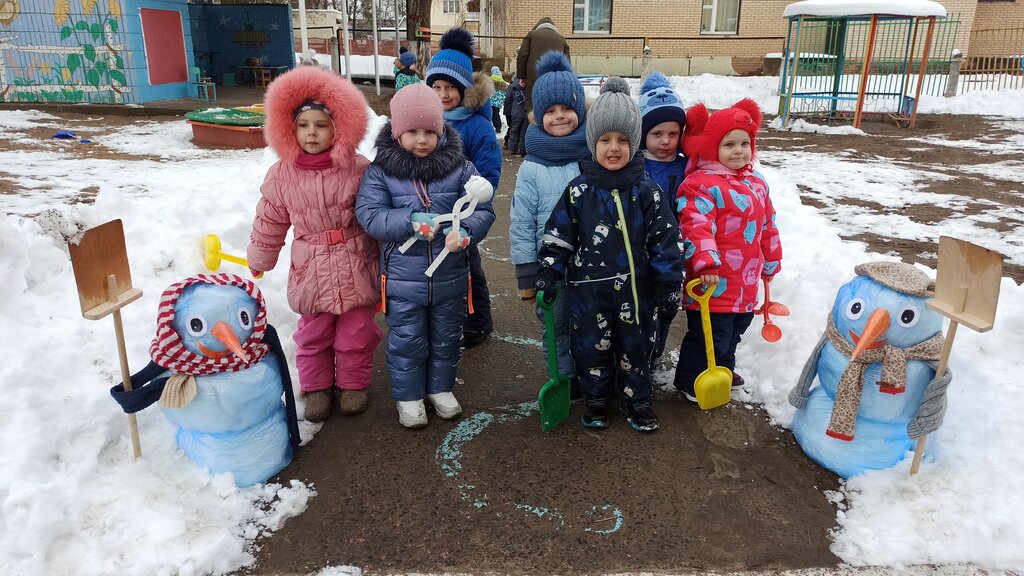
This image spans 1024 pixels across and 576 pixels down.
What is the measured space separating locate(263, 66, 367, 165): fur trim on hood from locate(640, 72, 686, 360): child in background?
144 centimetres

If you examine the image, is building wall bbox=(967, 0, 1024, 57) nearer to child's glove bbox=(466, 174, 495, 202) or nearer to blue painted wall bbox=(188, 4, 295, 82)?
blue painted wall bbox=(188, 4, 295, 82)

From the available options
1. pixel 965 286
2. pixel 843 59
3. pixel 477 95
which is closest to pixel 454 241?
pixel 477 95

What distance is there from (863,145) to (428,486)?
12073mm

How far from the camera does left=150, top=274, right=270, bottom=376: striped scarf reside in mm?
2645

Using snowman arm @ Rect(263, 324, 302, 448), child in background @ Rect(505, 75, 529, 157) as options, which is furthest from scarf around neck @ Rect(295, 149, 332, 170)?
child in background @ Rect(505, 75, 529, 157)

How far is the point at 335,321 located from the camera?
343 centimetres

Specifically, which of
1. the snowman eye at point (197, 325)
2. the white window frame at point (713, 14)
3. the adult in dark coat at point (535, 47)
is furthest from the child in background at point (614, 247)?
the white window frame at point (713, 14)

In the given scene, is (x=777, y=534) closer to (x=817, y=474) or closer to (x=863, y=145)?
(x=817, y=474)

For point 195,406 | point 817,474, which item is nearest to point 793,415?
point 817,474

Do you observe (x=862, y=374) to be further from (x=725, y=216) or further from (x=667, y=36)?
(x=667, y=36)

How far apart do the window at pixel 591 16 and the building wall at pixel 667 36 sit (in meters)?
0.21

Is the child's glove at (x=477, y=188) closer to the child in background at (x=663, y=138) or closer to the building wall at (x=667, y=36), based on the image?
the child in background at (x=663, y=138)

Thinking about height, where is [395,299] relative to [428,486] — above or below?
above

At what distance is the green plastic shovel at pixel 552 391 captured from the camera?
322 cm
